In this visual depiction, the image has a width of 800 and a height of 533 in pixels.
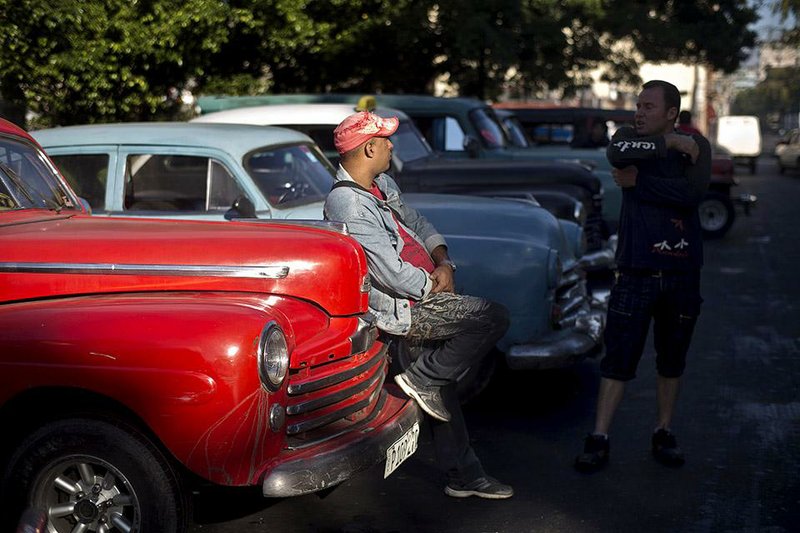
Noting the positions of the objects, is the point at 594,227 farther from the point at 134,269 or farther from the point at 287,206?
the point at 134,269

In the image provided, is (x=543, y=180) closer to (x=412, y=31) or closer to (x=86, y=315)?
(x=86, y=315)

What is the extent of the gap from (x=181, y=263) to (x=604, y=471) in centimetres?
252

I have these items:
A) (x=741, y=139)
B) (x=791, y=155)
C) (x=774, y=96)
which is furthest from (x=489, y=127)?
(x=774, y=96)

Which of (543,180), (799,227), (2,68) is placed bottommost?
(799,227)

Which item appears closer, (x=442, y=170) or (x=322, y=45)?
(x=442, y=170)

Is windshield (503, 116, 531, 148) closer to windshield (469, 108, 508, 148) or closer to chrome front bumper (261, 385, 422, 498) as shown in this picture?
windshield (469, 108, 508, 148)

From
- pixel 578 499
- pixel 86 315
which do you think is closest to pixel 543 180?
pixel 578 499

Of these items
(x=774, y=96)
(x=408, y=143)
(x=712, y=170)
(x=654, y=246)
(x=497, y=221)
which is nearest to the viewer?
(x=654, y=246)

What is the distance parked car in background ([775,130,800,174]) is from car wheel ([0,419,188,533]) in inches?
1433

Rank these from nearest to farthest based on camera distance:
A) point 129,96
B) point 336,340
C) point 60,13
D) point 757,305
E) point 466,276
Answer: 1. point 336,340
2. point 466,276
3. point 757,305
4. point 60,13
5. point 129,96

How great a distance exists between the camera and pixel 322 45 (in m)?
18.2

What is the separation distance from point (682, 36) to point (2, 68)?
696 inches

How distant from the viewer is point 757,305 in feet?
36.1

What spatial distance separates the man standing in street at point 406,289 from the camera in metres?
4.89
